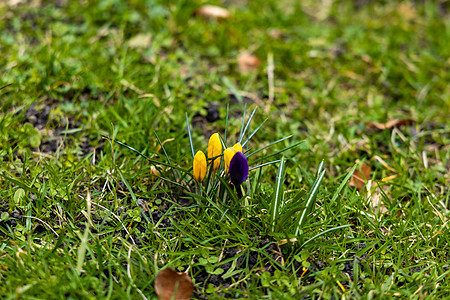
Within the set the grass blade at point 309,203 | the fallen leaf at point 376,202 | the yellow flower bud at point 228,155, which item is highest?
the yellow flower bud at point 228,155

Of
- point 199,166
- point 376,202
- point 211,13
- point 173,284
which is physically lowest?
point 376,202

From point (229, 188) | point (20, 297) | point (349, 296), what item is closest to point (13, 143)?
point (20, 297)

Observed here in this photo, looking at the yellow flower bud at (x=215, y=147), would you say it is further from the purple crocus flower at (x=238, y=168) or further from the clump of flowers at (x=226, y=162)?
the purple crocus flower at (x=238, y=168)

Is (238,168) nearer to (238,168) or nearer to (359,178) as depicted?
(238,168)

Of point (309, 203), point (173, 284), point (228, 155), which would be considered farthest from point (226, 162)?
point (173, 284)

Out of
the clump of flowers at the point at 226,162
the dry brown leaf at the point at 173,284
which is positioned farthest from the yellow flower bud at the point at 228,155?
the dry brown leaf at the point at 173,284
